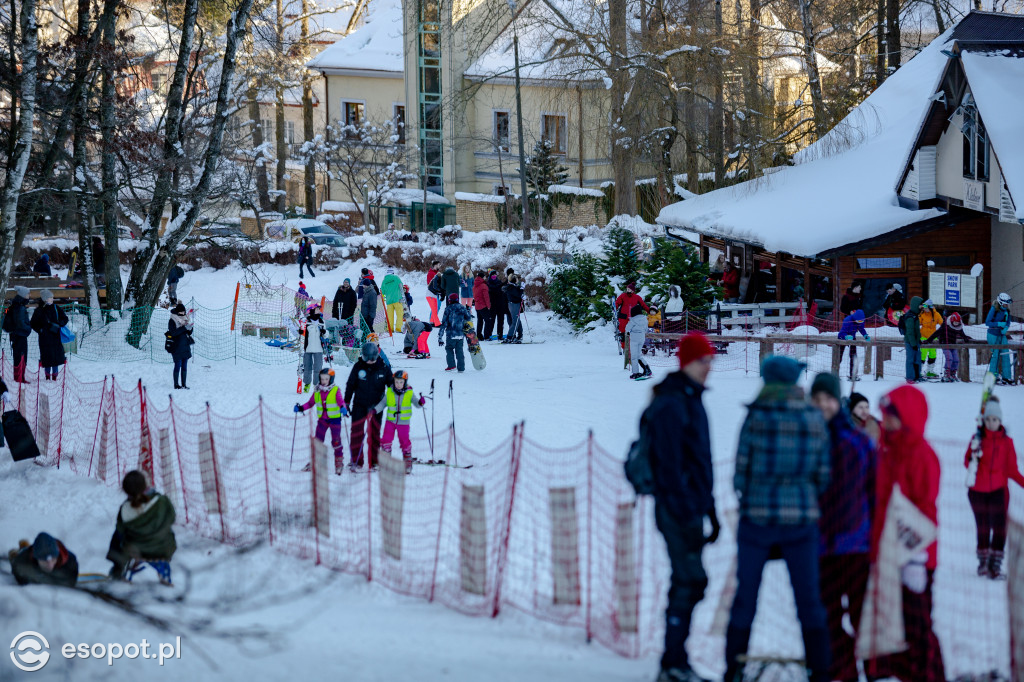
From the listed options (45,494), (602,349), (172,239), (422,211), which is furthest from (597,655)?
(422,211)

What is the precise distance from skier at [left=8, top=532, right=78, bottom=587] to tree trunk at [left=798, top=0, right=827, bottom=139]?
23331mm

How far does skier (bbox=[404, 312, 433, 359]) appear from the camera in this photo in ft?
64.1

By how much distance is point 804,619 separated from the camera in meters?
5.12

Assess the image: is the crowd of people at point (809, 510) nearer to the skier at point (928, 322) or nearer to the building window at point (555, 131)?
the skier at point (928, 322)

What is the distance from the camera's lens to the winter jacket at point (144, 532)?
7.68 m

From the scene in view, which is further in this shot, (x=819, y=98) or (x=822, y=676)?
(x=819, y=98)

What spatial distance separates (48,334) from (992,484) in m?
14.2

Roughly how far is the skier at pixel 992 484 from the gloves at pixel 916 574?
2.64 m

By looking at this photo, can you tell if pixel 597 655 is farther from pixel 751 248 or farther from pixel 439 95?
pixel 439 95

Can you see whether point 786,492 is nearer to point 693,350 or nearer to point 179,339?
point 693,350

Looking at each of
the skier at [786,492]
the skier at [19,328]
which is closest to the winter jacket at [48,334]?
the skier at [19,328]

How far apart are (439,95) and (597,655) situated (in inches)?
1738

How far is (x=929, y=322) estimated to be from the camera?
16.1 meters

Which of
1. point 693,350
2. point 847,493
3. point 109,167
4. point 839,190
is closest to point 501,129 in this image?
point 839,190
